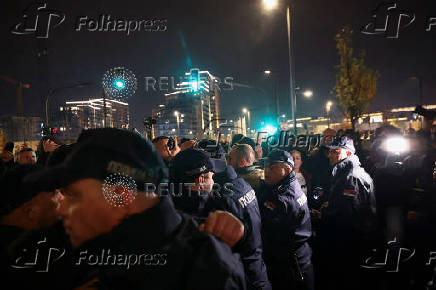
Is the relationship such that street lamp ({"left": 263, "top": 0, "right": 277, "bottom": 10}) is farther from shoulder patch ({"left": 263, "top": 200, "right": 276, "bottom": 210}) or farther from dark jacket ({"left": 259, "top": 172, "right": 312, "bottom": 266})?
shoulder patch ({"left": 263, "top": 200, "right": 276, "bottom": 210})

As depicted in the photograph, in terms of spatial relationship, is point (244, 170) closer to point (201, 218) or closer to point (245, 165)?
point (245, 165)

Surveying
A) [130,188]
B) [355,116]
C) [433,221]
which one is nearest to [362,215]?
[433,221]

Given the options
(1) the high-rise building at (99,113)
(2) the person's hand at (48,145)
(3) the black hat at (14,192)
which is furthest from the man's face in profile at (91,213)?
(1) the high-rise building at (99,113)

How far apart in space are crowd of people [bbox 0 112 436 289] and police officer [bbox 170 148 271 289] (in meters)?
0.01

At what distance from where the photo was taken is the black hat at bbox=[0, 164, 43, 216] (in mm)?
2125

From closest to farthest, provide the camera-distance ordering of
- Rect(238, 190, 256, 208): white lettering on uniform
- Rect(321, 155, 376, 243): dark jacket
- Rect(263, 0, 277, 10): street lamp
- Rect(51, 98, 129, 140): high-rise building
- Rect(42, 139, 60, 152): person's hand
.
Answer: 1. Rect(238, 190, 256, 208): white lettering on uniform
2. Rect(321, 155, 376, 243): dark jacket
3. Rect(42, 139, 60, 152): person's hand
4. Rect(263, 0, 277, 10): street lamp
5. Rect(51, 98, 129, 140): high-rise building

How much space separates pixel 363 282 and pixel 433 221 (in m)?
1.57

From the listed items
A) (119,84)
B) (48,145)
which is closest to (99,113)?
(119,84)

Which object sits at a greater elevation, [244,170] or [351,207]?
[244,170]

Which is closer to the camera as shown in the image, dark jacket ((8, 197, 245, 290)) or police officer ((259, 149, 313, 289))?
dark jacket ((8, 197, 245, 290))

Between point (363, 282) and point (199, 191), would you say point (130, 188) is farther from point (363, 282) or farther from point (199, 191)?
point (363, 282)

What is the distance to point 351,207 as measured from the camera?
4.79m

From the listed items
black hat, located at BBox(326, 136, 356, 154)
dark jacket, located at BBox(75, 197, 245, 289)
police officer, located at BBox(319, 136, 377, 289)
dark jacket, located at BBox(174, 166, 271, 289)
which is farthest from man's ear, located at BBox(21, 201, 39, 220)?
black hat, located at BBox(326, 136, 356, 154)

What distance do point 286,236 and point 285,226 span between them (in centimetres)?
14
